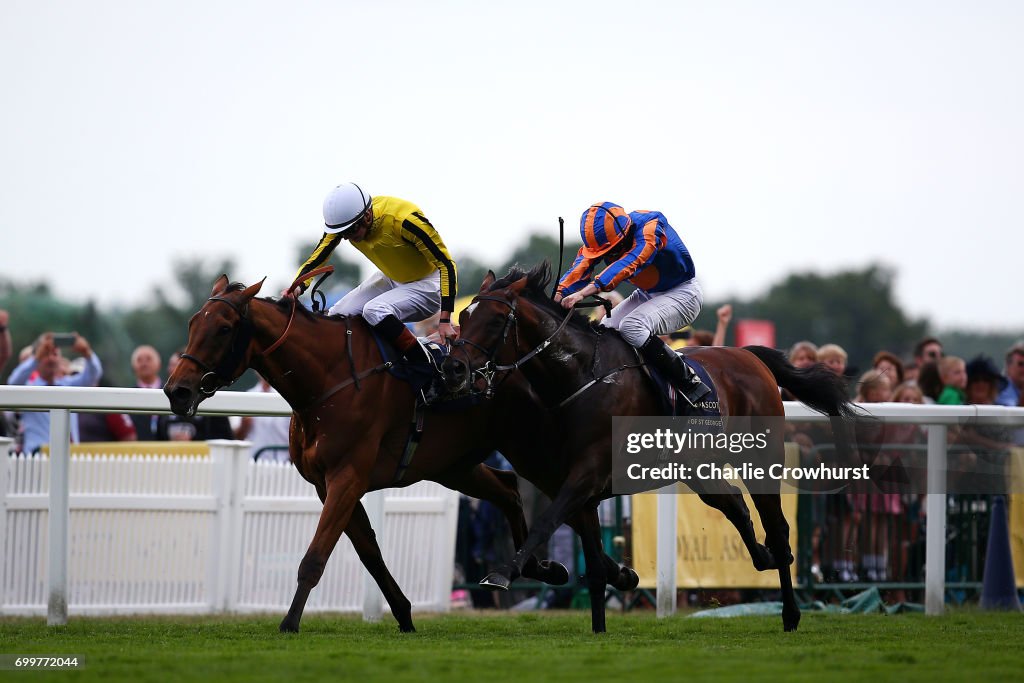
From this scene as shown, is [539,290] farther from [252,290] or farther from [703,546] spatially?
[703,546]

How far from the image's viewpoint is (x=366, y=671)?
5254mm

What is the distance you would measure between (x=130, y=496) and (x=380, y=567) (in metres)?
2.17

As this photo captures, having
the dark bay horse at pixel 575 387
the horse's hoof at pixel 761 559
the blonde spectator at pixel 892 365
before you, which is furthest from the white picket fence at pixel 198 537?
the blonde spectator at pixel 892 365

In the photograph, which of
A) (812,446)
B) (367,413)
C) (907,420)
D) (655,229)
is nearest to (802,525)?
(812,446)

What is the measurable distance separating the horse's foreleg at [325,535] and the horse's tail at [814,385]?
10.1ft

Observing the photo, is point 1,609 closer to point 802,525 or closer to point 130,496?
point 130,496

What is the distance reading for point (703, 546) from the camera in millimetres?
9969

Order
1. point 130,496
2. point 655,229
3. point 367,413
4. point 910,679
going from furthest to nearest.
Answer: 1. point 130,496
2. point 655,229
3. point 367,413
4. point 910,679

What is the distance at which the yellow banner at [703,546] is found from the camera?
9.86 meters

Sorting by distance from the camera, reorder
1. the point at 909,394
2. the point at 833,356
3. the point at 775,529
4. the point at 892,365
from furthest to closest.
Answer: the point at 892,365 < the point at 833,356 < the point at 909,394 < the point at 775,529

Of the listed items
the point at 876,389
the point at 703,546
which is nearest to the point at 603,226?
the point at 703,546

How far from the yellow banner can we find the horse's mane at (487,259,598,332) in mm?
2533

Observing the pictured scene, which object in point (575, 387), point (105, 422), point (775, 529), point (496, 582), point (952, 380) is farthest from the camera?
point (952, 380)

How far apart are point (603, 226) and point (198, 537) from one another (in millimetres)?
3450
